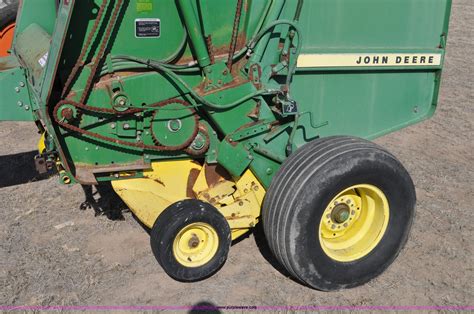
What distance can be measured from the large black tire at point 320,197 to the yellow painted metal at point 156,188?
676mm

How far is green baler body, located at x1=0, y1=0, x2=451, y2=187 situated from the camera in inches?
131

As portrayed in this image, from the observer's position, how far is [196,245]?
368 centimetres

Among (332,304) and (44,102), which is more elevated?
(44,102)

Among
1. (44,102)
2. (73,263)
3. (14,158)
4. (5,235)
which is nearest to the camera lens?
(44,102)

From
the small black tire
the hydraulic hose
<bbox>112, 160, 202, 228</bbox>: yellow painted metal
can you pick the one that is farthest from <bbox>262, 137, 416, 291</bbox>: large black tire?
<bbox>112, 160, 202, 228</bbox>: yellow painted metal

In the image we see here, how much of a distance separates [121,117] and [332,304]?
183cm

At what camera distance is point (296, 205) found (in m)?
3.32

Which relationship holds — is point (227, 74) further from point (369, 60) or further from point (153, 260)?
point (153, 260)

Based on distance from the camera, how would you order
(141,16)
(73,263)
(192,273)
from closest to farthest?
(141,16), (192,273), (73,263)

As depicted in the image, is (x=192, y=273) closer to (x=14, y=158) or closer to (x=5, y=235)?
(x=5, y=235)

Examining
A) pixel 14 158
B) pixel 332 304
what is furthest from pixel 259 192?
pixel 14 158

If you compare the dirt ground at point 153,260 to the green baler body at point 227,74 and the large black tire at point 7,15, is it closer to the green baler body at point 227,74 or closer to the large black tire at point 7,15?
the green baler body at point 227,74

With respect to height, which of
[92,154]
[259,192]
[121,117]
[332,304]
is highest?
[121,117]

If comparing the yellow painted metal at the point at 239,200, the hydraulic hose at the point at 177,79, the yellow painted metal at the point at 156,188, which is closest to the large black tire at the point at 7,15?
the hydraulic hose at the point at 177,79
